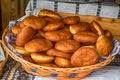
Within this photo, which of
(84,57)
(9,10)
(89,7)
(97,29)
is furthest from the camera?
(9,10)

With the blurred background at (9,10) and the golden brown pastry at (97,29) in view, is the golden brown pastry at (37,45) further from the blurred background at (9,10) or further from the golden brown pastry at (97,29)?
the blurred background at (9,10)

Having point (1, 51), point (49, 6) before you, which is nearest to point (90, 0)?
point (49, 6)

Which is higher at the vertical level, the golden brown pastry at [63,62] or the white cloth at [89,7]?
the white cloth at [89,7]

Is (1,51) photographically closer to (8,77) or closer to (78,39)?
(8,77)

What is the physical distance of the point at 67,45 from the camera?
1.93 ft

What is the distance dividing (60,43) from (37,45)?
0.06 meters

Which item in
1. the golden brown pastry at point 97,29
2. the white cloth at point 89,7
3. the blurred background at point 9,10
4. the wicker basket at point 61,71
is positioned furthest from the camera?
the blurred background at point 9,10

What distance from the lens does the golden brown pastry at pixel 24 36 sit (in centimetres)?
61

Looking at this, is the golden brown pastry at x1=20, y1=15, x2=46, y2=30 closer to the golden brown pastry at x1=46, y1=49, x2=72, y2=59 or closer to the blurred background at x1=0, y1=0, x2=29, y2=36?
the golden brown pastry at x1=46, y1=49, x2=72, y2=59

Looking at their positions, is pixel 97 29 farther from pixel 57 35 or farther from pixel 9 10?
pixel 9 10

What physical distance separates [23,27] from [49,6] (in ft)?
2.05

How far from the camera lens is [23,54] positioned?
614mm

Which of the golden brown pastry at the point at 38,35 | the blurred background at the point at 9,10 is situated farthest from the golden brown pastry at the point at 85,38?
the blurred background at the point at 9,10

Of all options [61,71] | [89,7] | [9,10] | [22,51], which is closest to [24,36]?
[22,51]
